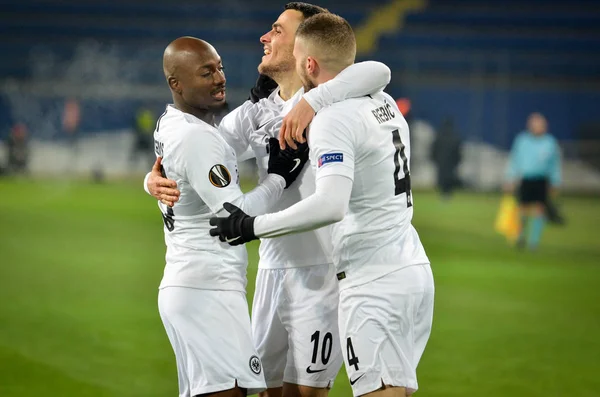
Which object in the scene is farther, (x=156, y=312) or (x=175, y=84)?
(x=156, y=312)

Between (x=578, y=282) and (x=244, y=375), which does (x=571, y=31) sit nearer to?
(x=578, y=282)

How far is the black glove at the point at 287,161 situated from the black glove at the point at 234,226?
1.88 ft

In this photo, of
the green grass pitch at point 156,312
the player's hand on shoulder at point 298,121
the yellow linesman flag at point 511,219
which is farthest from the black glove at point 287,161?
the yellow linesman flag at point 511,219

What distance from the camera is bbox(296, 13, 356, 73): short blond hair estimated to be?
13.4 feet

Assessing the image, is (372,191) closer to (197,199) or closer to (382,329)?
(382,329)

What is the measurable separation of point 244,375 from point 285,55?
5.69 ft

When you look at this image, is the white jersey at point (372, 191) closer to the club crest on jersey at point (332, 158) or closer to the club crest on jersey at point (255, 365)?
the club crest on jersey at point (332, 158)

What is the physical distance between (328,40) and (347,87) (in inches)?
9.0

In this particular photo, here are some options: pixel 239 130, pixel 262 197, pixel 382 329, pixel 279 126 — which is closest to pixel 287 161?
pixel 262 197

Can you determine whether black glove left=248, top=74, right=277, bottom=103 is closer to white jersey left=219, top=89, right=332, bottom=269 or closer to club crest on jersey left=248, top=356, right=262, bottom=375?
white jersey left=219, top=89, right=332, bottom=269

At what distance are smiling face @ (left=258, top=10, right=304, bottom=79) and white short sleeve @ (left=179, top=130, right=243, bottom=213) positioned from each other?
3.18 ft

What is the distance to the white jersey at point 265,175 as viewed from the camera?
4.57 metres

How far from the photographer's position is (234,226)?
3.82 metres

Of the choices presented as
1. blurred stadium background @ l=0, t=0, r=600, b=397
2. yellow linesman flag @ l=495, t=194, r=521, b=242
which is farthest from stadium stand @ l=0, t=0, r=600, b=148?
yellow linesman flag @ l=495, t=194, r=521, b=242
